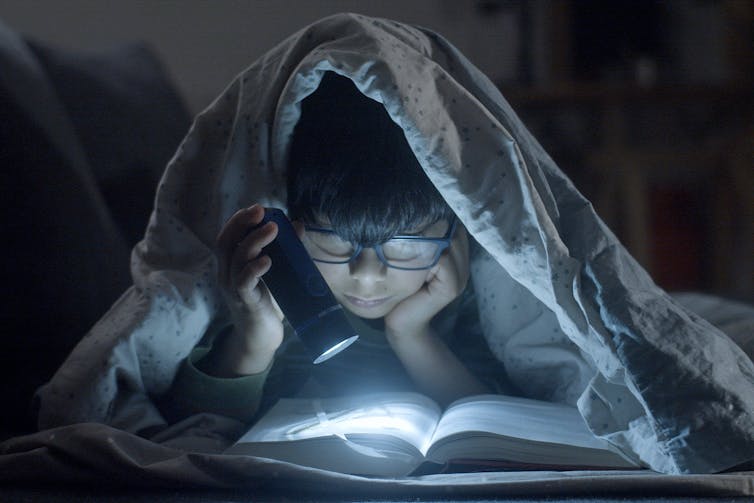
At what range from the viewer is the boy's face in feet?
2.74

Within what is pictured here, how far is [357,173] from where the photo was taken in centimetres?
79

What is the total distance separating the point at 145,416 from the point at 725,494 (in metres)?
0.57

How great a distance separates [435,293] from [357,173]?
0.68 feet

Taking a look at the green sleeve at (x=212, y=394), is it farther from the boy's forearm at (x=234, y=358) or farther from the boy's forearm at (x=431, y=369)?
the boy's forearm at (x=431, y=369)

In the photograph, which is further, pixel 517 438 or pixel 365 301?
pixel 365 301

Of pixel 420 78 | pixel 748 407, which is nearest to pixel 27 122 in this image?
pixel 420 78

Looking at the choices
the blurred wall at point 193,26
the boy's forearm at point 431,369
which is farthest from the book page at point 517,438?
the blurred wall at point 193,26

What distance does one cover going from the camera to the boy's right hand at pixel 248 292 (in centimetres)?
75

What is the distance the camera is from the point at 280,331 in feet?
2.83

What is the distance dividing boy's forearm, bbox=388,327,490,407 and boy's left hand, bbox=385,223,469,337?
0.01m

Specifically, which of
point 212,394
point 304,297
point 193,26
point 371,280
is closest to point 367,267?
point 371,280

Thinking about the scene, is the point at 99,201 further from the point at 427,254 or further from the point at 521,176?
the point at 521,176

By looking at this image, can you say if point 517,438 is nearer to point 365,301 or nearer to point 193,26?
point 365,301

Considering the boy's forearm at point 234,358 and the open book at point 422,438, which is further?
the boy's forearm at point 234,358
